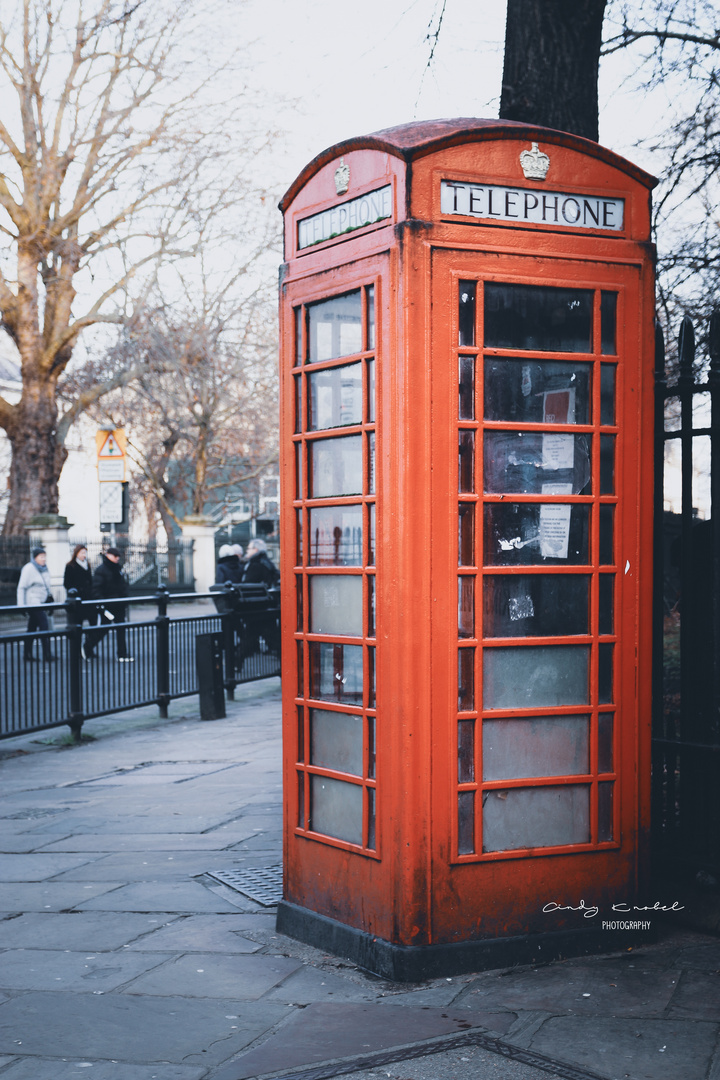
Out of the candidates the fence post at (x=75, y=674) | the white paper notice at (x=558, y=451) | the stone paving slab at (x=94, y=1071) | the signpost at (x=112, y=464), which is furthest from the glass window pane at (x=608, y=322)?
the signpost at (x=112, y=464)

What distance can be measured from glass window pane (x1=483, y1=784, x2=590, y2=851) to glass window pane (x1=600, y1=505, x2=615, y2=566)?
2.94ft

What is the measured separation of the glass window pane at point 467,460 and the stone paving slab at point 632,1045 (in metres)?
1.89

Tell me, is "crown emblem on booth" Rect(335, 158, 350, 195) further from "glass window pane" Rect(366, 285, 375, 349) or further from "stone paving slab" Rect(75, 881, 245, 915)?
"stone paving slab" Rect(75, 881, 245, 915)

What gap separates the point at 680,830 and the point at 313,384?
2.53 m

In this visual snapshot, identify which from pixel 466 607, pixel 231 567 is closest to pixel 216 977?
pixel 466 607

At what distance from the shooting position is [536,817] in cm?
448

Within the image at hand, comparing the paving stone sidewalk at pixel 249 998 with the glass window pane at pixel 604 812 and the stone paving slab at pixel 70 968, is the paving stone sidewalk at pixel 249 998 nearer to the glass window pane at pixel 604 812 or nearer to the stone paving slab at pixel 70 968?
the stone paving slab at pixel 70 968

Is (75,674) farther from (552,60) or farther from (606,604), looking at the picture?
(606,604)

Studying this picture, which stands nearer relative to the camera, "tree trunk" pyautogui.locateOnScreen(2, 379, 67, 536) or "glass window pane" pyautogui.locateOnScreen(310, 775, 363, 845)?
"glass window pane" pyautogui.locateOnScreen(310, 775, 363, 845)

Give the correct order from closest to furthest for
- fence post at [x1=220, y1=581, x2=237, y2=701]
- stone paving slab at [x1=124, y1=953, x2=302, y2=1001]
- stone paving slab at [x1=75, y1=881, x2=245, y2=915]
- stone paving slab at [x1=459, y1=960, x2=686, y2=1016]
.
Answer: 1. stone paving slab at [x1=459, y1=960, x2=686, y2=1016]
2. stone paving slab at [x1=124, y1=953, x2=302, y2=1001]
3. stone paving slab at [x1=75, y1=881, x2=245, y2=915]
4. fence post at [x1=220, y1=581, x2=237, y2=701]

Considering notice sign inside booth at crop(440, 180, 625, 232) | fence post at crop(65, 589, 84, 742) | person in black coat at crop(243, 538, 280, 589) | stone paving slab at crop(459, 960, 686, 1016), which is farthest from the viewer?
person in black coat at crop(243, 538, 280, 589)

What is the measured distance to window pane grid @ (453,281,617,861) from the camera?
436 cm

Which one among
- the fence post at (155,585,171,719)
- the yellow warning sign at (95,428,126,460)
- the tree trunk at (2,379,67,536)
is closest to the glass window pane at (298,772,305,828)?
the fence post at (155,585,171,719)

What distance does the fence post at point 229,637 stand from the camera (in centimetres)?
1275
